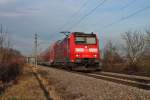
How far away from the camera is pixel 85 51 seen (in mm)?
28625

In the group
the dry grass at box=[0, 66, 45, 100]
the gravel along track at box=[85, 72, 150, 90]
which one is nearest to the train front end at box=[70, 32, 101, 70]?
the gravel along track at box=[85, 72, 150, 90]

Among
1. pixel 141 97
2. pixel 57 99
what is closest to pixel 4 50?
pixel 57 99

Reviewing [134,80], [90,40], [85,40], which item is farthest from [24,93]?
[90,40]

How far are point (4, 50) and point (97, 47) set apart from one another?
9286mm

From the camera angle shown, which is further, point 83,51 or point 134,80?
point 83,51

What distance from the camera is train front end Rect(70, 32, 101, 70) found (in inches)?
1105

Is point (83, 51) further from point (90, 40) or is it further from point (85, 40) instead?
point (90, 40)

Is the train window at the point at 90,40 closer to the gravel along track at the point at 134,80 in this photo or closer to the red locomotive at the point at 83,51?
the red locomotive at the point at 83,51

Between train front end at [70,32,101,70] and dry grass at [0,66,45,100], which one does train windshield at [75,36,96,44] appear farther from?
dry grass at [0,66,45,100]

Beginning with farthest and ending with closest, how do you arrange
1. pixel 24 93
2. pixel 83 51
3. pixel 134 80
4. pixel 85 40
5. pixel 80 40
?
pixel 85 40, pixel 80 40, pixel 83 51, pixel 134 80, pixel 24 93

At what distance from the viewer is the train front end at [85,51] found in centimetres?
2808

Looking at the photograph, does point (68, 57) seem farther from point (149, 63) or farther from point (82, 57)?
point (149, 63)

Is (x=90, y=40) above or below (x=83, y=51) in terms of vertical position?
above

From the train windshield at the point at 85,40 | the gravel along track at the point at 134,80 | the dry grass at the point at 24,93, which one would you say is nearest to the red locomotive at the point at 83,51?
the train windshield at the point at 85,40
